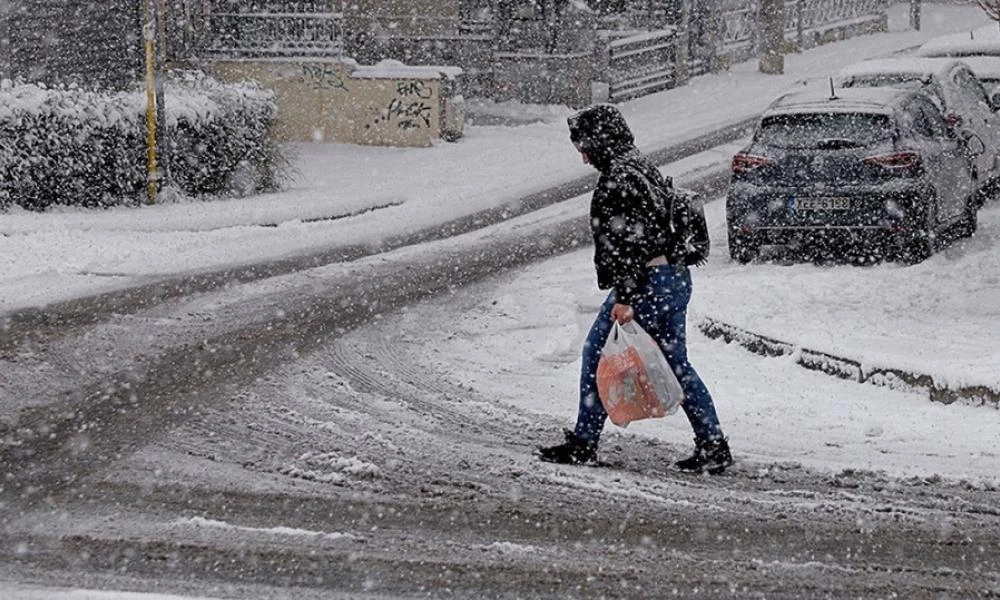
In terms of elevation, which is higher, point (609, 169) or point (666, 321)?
point (609, 169)

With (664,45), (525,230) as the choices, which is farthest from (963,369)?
(664,45)

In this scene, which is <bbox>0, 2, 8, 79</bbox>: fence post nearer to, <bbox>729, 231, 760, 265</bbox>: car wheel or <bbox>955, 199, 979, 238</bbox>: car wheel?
<bbox>729, 231, 760, 265</bbox>: car wheel

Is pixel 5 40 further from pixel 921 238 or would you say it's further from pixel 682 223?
pixel 682 223

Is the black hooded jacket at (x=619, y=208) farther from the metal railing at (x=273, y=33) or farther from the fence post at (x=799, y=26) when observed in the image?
the fence post at (x=799, y=26)

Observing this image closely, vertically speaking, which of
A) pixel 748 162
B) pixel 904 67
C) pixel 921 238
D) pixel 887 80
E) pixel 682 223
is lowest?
pixel 921 238

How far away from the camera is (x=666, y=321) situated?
757 cm

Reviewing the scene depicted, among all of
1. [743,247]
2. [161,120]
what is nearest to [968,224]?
[743,247]

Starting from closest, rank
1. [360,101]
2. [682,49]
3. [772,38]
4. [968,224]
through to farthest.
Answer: [968,224], [360,101], [682,49], [772,38]

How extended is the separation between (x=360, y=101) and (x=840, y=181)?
472 inches

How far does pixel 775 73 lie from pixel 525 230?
65.4ft

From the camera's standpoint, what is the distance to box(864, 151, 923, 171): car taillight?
42.9 ft

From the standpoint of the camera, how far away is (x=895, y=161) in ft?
42.9

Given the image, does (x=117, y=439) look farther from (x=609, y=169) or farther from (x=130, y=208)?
(x=130, y=208)

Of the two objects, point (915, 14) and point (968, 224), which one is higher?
point (915, 14)
